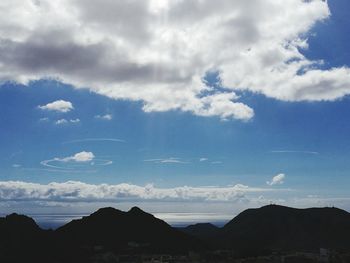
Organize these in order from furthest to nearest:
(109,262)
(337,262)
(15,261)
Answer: (337,262), (109,262), (15,261)

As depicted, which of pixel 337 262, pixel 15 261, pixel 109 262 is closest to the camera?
pixel 15 261

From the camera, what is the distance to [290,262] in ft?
656

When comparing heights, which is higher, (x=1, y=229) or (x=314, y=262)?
(x=1, y=229)

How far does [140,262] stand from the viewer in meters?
190

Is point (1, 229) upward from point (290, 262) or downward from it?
upward

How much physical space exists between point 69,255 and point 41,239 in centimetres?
1597

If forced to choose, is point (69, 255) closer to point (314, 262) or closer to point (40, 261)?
point (40, 261)

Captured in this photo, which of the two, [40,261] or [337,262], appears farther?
[337,262]

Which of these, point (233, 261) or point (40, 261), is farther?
point (233, 261)

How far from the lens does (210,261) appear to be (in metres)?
197

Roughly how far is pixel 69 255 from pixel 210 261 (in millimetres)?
55177

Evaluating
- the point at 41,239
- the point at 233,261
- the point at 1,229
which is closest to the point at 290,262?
the point at 233,261

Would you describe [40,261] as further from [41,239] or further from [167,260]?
[167,260]

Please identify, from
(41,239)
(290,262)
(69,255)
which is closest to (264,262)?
(290,262)
